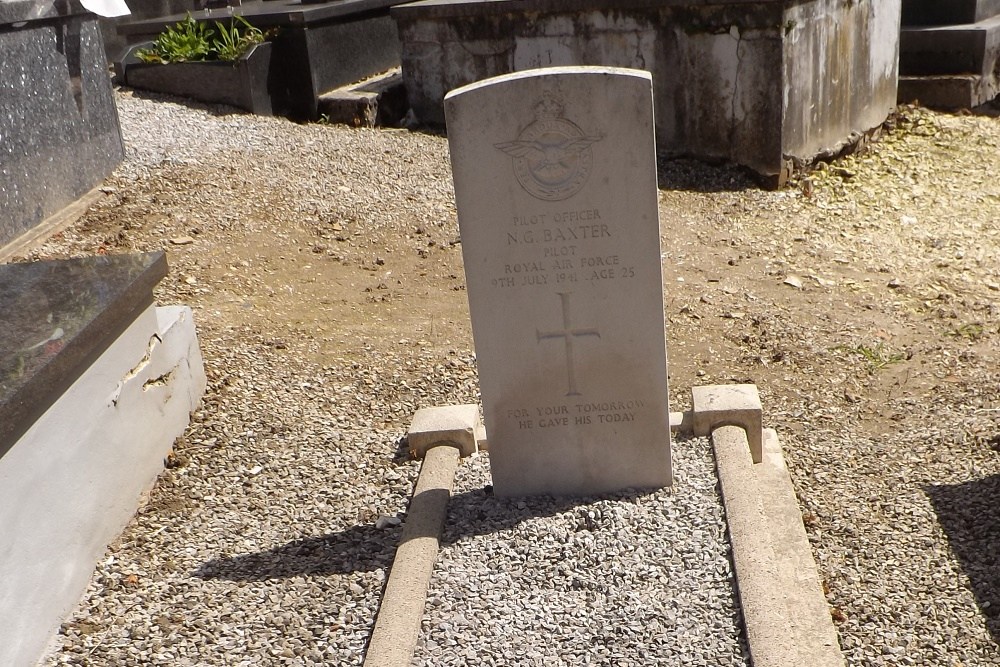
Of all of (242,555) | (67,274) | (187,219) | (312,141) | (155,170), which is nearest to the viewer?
(242,555)

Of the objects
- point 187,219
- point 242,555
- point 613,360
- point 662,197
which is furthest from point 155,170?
point 613,360

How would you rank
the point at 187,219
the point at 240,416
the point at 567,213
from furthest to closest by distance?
the point at 187,219
the point at 240,416
the point at 567,213

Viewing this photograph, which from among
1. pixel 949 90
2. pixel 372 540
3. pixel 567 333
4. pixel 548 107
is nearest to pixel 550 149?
pixel 548 107

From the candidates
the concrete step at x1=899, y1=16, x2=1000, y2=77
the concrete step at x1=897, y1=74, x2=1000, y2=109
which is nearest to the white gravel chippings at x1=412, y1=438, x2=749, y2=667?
the concrete step at x1=897, y1=74, x2=1000, y2=109

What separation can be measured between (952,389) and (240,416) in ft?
11.4

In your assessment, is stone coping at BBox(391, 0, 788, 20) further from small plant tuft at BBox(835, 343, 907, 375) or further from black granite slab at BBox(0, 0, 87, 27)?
small plant tuft at BBox(835, 343, 907, 375)

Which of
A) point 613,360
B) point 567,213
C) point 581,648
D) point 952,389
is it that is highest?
point 567,213

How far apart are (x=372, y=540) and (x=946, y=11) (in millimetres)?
8340

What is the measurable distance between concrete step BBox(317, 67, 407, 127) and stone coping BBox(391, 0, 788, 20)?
794mm

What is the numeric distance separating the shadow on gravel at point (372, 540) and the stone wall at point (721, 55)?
467 cm

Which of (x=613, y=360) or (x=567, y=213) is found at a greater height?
(x=567, y=213)

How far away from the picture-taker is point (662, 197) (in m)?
7.67

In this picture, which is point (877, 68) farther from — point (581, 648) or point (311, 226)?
point (581, 648)

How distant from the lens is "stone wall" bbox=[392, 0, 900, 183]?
7559 millimetres
